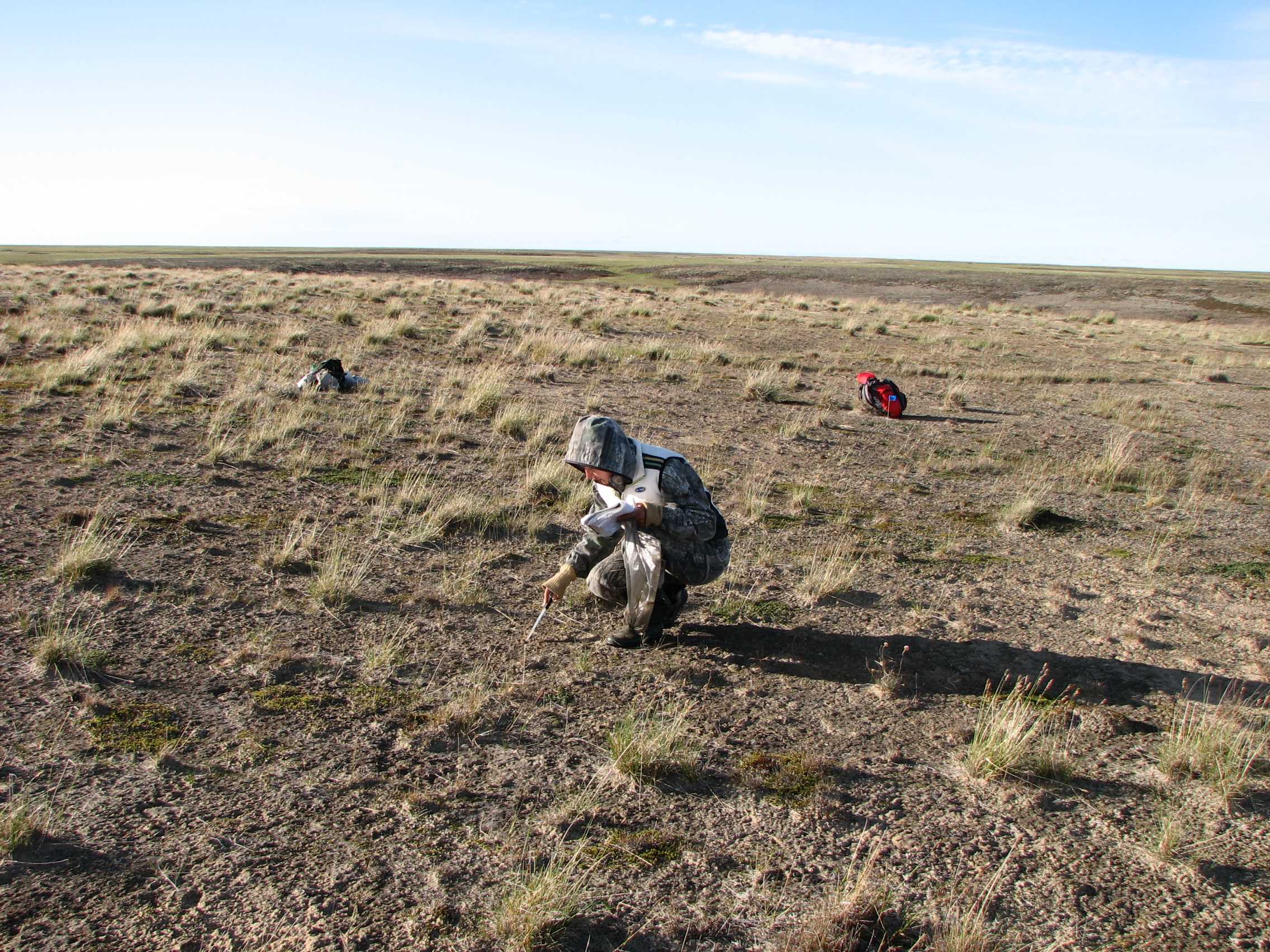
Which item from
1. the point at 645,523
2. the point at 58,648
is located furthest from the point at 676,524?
the point at 58,648

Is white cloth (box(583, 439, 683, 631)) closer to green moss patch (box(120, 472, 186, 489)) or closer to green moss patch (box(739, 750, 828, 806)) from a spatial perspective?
green moss patch (box(739, 750, 828, 806))

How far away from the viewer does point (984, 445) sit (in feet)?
35.0

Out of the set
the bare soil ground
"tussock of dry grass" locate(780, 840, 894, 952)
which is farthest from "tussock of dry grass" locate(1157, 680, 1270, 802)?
"tussock of dry grass" locate(780, 840, 894, 952)

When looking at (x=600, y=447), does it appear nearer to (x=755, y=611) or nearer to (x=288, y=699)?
(x=755, y=611)

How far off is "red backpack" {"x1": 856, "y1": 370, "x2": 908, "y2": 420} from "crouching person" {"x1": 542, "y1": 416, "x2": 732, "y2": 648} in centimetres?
766

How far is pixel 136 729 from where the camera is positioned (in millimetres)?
3734

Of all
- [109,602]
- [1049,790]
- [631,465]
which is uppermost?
[631,465]

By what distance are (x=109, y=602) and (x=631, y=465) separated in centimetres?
292

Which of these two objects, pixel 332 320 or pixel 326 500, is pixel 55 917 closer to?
pixel 326 500

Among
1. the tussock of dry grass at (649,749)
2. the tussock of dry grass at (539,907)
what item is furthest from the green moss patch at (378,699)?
the tussock of dry grass at (539,907)

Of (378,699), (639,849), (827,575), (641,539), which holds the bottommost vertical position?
(639,849)

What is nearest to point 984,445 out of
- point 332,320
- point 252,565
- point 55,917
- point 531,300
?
point 252,565

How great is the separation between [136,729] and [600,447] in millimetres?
2350

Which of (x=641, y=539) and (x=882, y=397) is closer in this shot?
(x=641, y=539)
